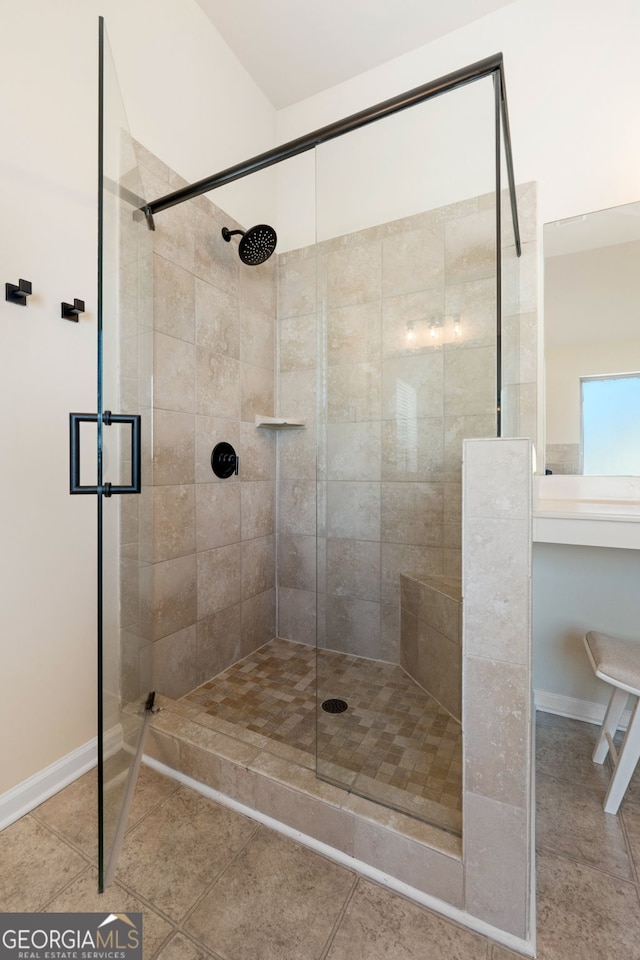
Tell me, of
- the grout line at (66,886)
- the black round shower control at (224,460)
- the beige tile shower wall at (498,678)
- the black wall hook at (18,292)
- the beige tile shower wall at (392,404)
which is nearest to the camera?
the beige tile shower wall at (498,678)

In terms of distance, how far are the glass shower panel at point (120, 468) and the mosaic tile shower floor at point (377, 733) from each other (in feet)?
1.69

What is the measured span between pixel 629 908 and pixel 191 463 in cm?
196

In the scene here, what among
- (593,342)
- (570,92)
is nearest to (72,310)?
(593,342)

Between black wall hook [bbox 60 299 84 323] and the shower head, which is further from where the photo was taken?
the shower head

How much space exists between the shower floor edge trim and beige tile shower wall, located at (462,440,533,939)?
2cm

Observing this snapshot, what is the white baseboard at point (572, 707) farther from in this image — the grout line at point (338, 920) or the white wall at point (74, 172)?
the white wall at point (74, 172)

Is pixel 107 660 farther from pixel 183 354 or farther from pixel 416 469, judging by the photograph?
pixel 183 354

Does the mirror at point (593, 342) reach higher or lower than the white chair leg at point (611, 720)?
higher

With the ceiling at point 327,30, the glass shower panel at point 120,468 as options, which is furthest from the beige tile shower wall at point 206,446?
the ceiling at point 327,30

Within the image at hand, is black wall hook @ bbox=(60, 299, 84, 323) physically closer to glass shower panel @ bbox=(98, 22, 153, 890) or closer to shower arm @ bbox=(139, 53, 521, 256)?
glass shower panel @ bbox=(98, 22, 153, 890)

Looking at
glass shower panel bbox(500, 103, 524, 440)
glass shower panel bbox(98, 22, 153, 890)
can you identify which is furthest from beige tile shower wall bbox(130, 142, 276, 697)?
glass shower panel bbox(500, 103, 524, 440)

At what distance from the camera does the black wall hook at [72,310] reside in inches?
53.3

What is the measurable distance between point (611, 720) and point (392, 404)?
4.47 ft

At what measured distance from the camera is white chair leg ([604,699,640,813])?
123 cm
